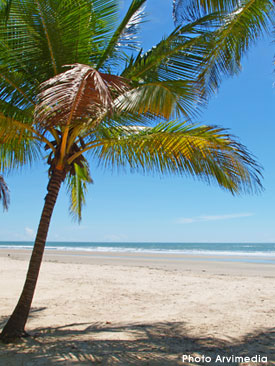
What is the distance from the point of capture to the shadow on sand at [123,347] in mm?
3484

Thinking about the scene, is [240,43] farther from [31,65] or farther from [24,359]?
[24,359]

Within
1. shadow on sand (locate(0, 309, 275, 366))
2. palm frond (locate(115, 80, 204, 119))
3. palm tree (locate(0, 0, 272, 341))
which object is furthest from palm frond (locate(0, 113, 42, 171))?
shadow on sand (locate(0, 309, 275, 366))

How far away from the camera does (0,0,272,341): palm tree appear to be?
4.07 m

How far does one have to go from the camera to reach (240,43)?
496cm

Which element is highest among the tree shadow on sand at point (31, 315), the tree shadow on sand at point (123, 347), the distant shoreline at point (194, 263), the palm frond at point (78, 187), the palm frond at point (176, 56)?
the palm frond at point (176, 56)

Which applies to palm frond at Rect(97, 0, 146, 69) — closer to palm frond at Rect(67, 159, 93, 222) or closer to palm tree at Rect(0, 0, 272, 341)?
palm tree at Rect(0, 0, 272, 341)

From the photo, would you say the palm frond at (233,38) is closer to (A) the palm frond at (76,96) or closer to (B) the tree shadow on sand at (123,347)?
(A) the palm frond at (76,96)

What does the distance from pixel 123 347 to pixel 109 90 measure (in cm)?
333

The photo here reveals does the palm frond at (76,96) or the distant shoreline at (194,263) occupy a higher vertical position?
the palm frond at (76,96)

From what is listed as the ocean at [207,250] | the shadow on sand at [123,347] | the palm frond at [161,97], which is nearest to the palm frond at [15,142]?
the palm frond at [161,97]

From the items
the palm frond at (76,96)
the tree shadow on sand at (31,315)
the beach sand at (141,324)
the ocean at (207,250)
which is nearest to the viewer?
the palm frond at (76,96)

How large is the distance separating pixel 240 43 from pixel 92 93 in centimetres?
288

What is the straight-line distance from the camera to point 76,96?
333 centimetres

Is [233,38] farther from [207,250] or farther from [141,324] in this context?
[207,250]
